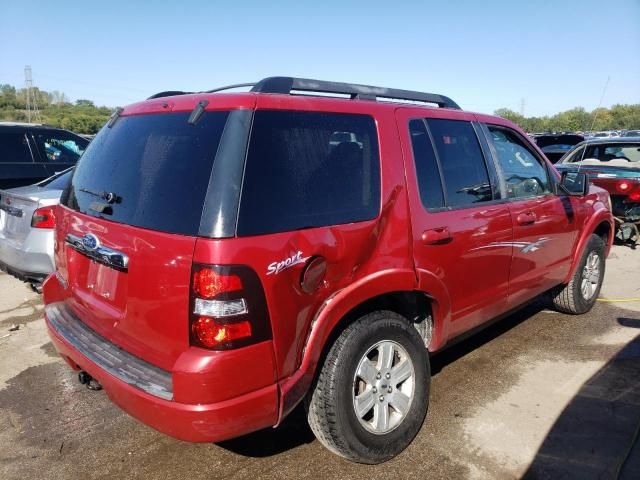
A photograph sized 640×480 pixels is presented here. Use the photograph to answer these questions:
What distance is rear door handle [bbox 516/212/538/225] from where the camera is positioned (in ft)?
12.0

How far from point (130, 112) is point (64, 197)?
0.71 meters

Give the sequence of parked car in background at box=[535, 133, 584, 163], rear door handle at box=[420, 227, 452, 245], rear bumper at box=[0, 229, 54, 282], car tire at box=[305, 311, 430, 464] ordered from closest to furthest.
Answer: car tire at box=[305, 311, 430, 464], rear door handle at box=[420, 227, 452, 245], rear bumper at box=[0, 229, 54, 282], parked car in background at box=[535, 133, 584, 163]

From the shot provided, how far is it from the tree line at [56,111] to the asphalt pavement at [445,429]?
21500mm

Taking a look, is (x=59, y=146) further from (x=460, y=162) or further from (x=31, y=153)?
(x=460, y=162)

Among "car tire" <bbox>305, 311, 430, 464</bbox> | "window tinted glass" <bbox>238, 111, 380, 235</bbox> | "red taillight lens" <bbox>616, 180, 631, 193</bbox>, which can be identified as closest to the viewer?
"window tinted glass" <bbox>238, 111, 380, 235</bbox>

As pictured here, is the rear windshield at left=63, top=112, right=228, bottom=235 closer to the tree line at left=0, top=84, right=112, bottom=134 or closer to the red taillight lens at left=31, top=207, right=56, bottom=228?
Result: the red taillight lens at left=31, top=207, right=56, bottom=228

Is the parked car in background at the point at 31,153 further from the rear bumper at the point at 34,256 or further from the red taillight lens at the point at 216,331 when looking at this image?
the red taillight lens at the point at 216,331

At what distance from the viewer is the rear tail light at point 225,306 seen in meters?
2.03

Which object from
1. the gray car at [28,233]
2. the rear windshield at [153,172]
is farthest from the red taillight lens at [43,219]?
the rear windshield at [153,172]

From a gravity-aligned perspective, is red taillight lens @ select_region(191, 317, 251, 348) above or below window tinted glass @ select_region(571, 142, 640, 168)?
below

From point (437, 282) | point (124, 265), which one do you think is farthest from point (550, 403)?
point (124, 265)

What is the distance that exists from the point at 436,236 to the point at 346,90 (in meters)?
0.98

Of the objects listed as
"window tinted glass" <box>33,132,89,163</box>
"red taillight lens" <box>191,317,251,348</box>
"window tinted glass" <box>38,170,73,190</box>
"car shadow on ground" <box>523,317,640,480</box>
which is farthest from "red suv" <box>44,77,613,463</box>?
"window tinted glass" <box>33,132,89,163</box>

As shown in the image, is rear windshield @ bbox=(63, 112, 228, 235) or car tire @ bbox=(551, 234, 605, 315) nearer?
rear windshield @ bbox=(63, 112, 228, 235)
